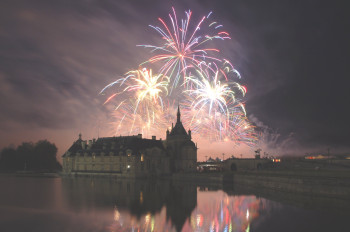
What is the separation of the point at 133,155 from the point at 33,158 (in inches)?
3445

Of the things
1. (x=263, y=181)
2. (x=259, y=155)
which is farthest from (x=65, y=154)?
(x=263, y=181)

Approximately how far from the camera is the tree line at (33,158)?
160m

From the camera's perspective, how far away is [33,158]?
160m

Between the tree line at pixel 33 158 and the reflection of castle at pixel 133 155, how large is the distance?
54752mm

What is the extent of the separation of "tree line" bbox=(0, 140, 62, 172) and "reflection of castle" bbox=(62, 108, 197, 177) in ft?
180

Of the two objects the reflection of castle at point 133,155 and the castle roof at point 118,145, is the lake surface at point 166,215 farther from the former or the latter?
the castle roof at point 118,145

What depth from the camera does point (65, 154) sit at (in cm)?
11238

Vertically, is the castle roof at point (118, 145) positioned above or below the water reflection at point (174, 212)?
above

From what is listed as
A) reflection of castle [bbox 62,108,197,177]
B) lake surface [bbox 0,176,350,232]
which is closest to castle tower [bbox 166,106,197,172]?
reflection of castle [bbox 62,108,197,177]

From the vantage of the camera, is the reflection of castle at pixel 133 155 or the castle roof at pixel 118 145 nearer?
the reflection of castle at pixel 133 155

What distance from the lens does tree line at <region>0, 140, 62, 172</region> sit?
160m

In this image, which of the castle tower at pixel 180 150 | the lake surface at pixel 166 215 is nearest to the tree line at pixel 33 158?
the castle tower at pixel 180 150

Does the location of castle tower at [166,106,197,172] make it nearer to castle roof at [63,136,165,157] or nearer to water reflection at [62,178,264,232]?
castle roof at [63,136,165,157]

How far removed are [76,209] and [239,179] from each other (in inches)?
1682
